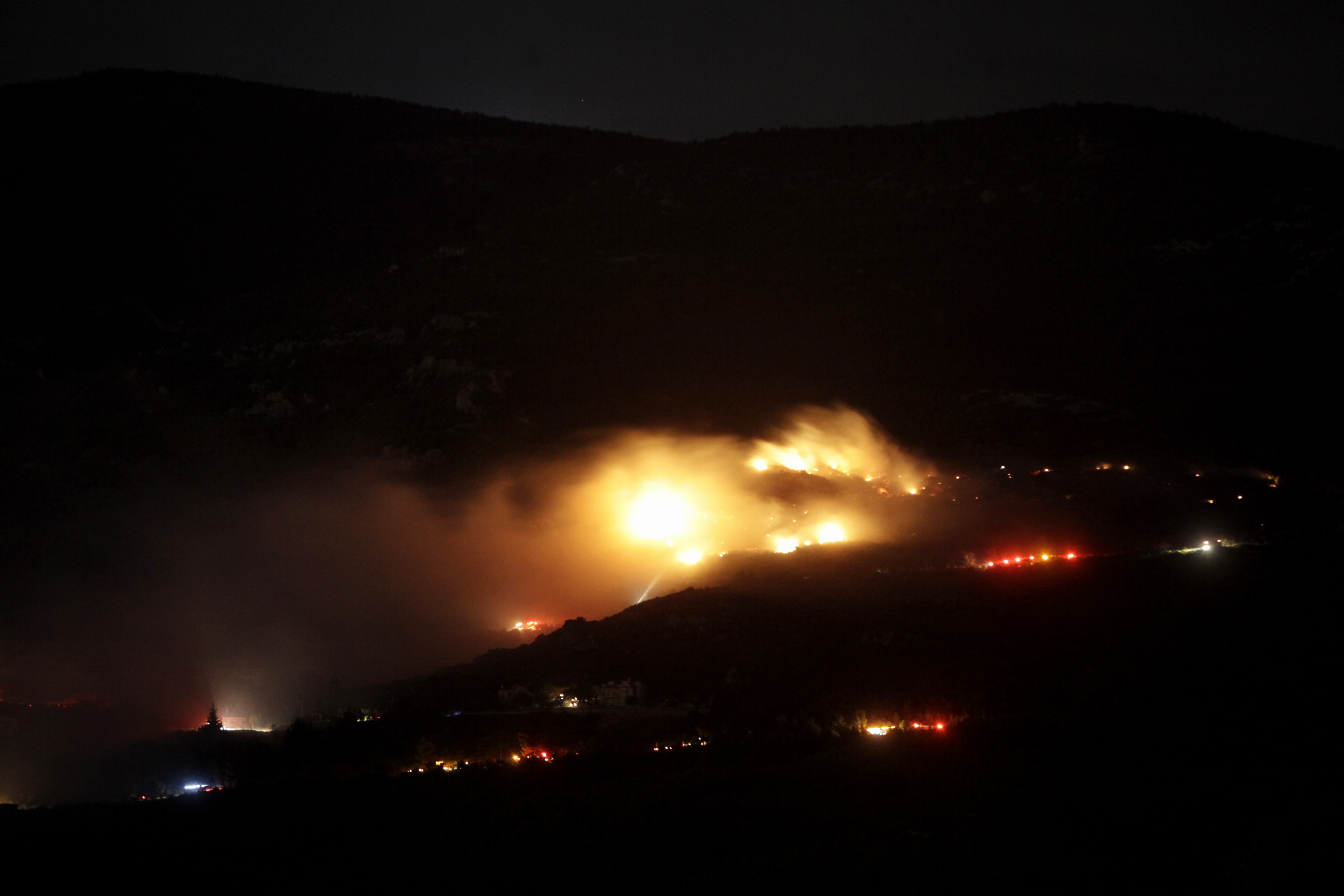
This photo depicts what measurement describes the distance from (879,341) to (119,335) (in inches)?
1652

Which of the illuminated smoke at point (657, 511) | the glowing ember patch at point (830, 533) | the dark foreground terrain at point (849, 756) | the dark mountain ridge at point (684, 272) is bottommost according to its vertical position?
the dark foreground terrain at point (849, 756)

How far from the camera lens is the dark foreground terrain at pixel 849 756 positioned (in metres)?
11.5

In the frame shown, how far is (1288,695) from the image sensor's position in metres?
15.6

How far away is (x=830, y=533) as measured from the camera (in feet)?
108

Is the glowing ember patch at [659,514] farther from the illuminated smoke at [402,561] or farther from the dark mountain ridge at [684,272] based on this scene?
the dark mountain ridge at [684,272]

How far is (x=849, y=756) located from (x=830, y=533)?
17778 mm

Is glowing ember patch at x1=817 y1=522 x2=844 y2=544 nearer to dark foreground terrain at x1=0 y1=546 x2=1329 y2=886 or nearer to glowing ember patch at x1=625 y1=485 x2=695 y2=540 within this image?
glowing ember patch at x1=625 y1=485 x2=695 y2=540

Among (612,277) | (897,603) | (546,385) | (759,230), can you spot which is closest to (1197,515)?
(897,603)

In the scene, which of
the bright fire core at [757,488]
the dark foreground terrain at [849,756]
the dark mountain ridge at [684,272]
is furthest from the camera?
the dark mountain ridge at [684,272]

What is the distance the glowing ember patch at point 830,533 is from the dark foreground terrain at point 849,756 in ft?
26.2

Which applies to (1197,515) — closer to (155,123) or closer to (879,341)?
(879,341)

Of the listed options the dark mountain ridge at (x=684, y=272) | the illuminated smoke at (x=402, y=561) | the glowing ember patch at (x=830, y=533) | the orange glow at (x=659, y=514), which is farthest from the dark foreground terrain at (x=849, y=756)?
the dark mountain ridge at (x=684, y=272)

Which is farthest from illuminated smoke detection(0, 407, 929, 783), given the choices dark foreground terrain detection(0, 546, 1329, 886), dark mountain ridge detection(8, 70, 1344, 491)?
dark foreground terrain detection(0, 546, 1329, 886)

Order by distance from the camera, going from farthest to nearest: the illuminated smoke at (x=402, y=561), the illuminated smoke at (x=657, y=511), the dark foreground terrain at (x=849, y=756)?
the illuminated smoke at (x=657, y=511), the illuminated smoke at (x=402, y=561), the dark foreground terrain at (x=849, y=756)
